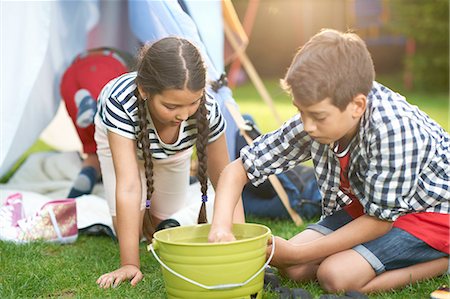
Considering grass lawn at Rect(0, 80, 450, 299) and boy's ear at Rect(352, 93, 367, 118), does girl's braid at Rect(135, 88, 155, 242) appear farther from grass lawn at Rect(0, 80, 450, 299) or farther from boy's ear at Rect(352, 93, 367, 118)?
boy's ear at Rect(352, 93, 367, 118)

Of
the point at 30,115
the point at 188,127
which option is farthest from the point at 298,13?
the point at 188,127

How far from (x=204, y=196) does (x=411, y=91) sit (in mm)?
6610

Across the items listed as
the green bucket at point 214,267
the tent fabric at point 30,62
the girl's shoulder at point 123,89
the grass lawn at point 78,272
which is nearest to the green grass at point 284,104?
the tent fabric at point 30,62

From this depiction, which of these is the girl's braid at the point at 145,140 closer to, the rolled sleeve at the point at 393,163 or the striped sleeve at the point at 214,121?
the striped sleeve at the point at 214,121

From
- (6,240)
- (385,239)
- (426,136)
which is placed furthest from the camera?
(6,240)

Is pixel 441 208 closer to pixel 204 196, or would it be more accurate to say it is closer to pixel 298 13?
pixel 204 196

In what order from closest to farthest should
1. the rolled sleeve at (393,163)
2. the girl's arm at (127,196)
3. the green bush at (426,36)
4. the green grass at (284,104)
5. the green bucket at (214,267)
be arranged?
the green bucket at (214,267), the rolled sleeve at (393,163), the girl's arm at (127,196), the green grass at (284,104), the green bush at (426,36)

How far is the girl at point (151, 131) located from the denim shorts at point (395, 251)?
43cm

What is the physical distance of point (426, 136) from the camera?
1.81m

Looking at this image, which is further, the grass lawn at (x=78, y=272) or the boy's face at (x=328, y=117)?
the grass lawn at (x=78, y=272)

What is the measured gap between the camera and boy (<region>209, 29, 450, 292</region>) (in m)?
1.75

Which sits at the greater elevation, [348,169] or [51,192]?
[348,169]

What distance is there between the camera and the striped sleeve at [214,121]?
224cm

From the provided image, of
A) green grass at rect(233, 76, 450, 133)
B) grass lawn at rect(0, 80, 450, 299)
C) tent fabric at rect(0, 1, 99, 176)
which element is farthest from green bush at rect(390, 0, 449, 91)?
grass lawn at rect(0, 80, 450, 299)
